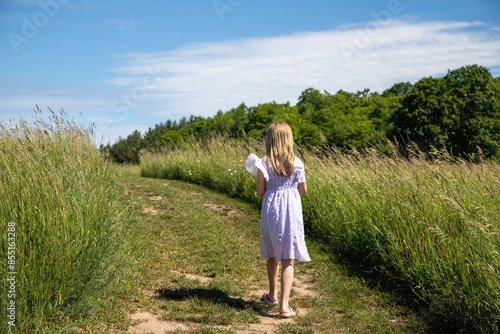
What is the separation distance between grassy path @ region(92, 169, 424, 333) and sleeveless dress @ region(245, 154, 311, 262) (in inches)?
28.9

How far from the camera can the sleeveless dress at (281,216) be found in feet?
13.8

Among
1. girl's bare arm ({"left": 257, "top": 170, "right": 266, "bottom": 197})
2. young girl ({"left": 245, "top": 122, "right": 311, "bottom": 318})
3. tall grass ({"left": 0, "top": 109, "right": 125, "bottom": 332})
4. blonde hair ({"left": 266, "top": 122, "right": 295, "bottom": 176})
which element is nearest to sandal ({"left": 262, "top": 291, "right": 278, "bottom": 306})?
young girl ({"left": 245, "top": 122, "right": 311, "bottom": 318})

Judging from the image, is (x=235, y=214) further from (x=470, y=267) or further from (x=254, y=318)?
(x=470, y=267)

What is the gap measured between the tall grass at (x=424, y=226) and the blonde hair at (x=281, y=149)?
62.4 inches

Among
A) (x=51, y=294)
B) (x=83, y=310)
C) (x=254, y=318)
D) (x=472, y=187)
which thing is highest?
(x=472, y=187)

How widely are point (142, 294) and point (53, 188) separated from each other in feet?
5.07

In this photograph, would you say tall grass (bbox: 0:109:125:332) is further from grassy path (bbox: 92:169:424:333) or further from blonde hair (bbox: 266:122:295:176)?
blonde hair (bbox: 266:122:295:176)

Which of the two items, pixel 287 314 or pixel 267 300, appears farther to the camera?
pixel 267 300

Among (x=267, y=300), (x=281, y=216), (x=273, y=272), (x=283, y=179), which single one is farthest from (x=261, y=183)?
(x=267, y=300)

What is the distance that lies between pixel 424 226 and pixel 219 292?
8.83 ft

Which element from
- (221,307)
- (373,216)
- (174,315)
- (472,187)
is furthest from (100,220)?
(472,187)

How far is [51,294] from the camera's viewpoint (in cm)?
354

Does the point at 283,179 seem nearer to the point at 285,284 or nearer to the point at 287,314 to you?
the point at 285,284

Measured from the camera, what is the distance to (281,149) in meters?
4.21
